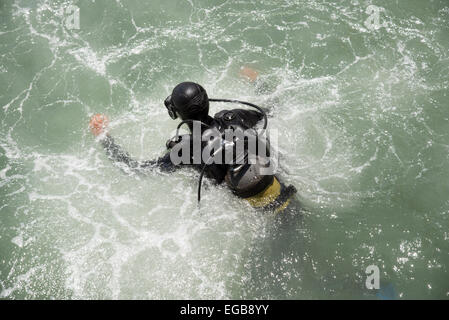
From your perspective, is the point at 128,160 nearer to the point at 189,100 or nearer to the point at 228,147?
the point at 189,100

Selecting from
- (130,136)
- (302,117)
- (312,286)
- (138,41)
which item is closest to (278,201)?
(312,286)

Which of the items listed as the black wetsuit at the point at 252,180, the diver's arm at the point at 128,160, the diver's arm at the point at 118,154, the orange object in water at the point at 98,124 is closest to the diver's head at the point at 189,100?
the black wetsuit at the point at 252,180

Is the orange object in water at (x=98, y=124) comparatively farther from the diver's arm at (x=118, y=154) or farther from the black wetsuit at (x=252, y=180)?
the black wetsuit at (x=252, y=180)

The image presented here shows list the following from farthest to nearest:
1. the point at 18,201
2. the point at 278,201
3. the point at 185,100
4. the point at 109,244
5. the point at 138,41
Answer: the point at 138,41
the point at 18,201
the point at 109,244
the point at 278,201
the point at 185,100

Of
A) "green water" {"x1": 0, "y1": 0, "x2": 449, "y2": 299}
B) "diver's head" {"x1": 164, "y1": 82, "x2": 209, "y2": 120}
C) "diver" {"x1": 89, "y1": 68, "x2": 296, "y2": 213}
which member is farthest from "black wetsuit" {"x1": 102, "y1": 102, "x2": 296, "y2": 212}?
"green water" {"x1": 0, "y1": 0, "x2": 449, "y2": 299}

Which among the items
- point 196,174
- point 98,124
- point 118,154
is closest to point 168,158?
point 196,174

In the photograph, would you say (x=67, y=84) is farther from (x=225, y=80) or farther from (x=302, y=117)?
Answer: (x=302, y=117)
